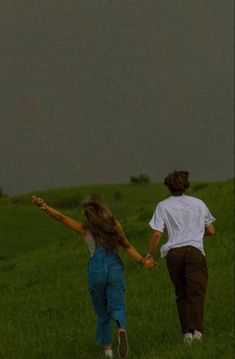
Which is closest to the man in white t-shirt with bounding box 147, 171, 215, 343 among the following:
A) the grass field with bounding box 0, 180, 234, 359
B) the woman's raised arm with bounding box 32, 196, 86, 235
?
the grass field with bounding box 0, 180, 234, 359

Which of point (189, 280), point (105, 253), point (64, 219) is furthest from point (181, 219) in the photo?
point (64, 219)

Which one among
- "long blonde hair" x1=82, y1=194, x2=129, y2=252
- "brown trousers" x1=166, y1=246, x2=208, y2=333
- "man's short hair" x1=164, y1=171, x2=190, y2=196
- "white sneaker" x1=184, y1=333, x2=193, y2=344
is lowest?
"white sneaker" x1=184, y1=333, x2=193, y2=344

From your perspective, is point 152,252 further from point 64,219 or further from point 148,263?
point 64,219

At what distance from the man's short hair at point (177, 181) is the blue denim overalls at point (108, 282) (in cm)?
143

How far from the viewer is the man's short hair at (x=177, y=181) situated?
1465 centimetres

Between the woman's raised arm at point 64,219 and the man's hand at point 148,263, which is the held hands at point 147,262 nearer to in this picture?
the man's hand at point 148,263

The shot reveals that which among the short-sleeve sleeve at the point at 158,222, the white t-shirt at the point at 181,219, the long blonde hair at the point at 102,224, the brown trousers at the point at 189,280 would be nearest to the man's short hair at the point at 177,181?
Result: the white t-shirt at the point at 181,219

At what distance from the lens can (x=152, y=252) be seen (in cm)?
1449

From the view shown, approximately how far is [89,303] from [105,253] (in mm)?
10501

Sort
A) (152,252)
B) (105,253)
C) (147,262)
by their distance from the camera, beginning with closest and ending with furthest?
(105,253)
(147,262)
(152,252)

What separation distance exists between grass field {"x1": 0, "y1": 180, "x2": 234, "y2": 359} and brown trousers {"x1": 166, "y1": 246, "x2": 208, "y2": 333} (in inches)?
17.9

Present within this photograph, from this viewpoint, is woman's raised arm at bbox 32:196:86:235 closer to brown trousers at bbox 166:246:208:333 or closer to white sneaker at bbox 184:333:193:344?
brown trousers at bbox 166:246:208:333

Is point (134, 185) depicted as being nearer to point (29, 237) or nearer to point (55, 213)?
point (29, 237)

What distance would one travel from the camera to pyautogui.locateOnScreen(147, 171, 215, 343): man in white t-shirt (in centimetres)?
1462
